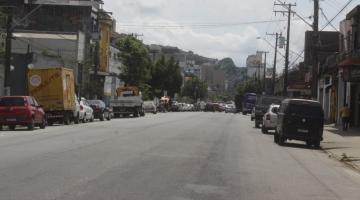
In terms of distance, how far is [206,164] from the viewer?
1830 cm

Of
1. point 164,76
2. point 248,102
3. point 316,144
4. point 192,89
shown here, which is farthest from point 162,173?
point 192,89

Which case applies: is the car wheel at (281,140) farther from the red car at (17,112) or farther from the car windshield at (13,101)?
the car windshield at (13,101)

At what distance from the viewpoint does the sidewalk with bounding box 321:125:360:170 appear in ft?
79.6

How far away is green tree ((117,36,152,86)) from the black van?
62.0 meters

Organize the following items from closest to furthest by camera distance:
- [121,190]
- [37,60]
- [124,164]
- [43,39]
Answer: [121,190] → [124,164] → [37,60] → [43,39]

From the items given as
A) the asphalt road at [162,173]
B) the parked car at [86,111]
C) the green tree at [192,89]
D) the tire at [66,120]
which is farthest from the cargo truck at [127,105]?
the green tree at [192,89]

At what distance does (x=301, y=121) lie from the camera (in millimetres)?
29781

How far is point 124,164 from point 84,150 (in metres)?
4.21

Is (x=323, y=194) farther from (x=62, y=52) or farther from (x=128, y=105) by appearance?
(x=62, y=52)

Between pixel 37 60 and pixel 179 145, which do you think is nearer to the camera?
pixel 179 145

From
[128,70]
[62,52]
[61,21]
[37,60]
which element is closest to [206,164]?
[37,60]

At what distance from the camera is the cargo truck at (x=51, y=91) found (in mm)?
42219

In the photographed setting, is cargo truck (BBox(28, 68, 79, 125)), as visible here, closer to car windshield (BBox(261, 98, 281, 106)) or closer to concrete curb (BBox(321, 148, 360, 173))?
car windshield (BBox(261, 98, 281, 106))

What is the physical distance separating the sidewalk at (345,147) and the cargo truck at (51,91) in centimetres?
1527
